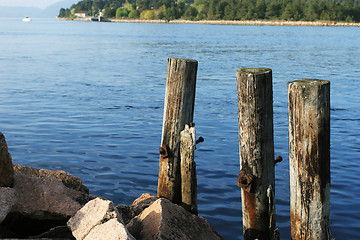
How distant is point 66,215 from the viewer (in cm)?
513

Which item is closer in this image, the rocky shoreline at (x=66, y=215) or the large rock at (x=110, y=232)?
the large rock at (x=110, y=232)

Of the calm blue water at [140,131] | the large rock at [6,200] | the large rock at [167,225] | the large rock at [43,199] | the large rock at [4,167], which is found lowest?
the calm blue water at [140,131]

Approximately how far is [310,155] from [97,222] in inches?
84.0

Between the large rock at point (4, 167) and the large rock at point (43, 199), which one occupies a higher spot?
the large rock at point (4, 167)

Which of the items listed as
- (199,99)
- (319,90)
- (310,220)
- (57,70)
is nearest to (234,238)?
(310,220)

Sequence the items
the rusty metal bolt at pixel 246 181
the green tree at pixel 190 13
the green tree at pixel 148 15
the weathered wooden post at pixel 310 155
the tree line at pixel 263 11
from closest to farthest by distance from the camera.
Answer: the weathered wooden post at pixel 310 155 < the rusty metal bolt at pixel 246 181 < the tree line at pixel 263 11 < the green tree at pixel 190 13 < the green tree at pixel 148 15

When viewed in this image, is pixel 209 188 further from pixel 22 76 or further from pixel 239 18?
pixel 239 18

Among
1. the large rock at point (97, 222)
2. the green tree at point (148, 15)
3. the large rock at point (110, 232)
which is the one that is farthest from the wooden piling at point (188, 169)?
the green tree at point (148, 15)

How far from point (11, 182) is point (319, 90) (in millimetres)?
3329

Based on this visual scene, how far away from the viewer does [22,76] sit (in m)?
23.3

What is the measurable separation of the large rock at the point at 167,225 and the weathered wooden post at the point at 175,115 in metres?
1.09

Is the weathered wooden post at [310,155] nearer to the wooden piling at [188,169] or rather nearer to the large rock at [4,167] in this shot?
the wooden piling at [188,169]

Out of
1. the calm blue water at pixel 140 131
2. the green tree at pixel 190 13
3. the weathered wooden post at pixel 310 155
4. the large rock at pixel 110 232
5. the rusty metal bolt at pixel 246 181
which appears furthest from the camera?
the green tree at pixel 190 13

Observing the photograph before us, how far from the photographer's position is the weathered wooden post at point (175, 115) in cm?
614
